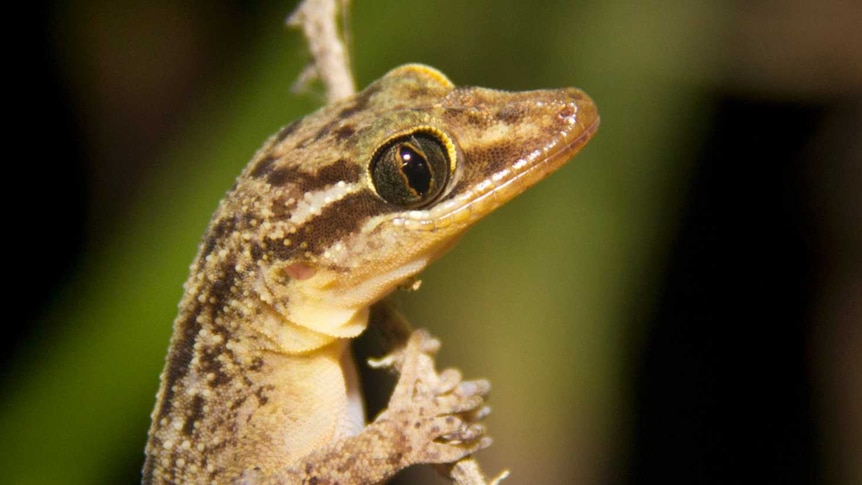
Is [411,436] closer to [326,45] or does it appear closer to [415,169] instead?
[415,169]

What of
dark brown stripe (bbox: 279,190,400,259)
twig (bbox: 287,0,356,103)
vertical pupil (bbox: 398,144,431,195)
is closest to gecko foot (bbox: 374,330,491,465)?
dark brown stripe (bbox: 279,190,400,259)

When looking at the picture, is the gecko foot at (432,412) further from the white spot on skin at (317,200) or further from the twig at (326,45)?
the twig at (326,45)

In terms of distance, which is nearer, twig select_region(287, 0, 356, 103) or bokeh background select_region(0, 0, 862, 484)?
twig select_region(287, 0, 356, 103)

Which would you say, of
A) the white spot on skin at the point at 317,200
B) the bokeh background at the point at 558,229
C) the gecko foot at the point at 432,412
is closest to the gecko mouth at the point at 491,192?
the white spot on skin at the point at 317,200

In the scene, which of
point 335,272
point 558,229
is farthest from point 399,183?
point 558,229

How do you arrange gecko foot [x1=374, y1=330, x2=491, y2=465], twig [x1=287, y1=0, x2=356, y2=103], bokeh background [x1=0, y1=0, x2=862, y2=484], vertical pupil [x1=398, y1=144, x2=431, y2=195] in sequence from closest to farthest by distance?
1. vertical pupil [x1=398, y1=144, x2=431, y2=195]
2. gecko foot [x1=374, y1=330, x2=491, y2=465]
3. twig [x1=287, y1=0, x2=356, y2=103]
4. bokeh background [x1=0, y1=0, x2=862, y2=484]

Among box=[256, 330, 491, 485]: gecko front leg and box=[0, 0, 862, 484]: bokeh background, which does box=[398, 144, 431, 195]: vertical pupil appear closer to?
box=[256, 330, 491, 485]: gecko front leg

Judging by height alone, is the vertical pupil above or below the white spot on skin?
below

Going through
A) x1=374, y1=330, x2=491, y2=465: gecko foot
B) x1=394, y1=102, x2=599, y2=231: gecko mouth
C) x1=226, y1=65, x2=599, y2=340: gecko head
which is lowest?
x1=374, y1=330, x2=491, y2=465: gecko foot
